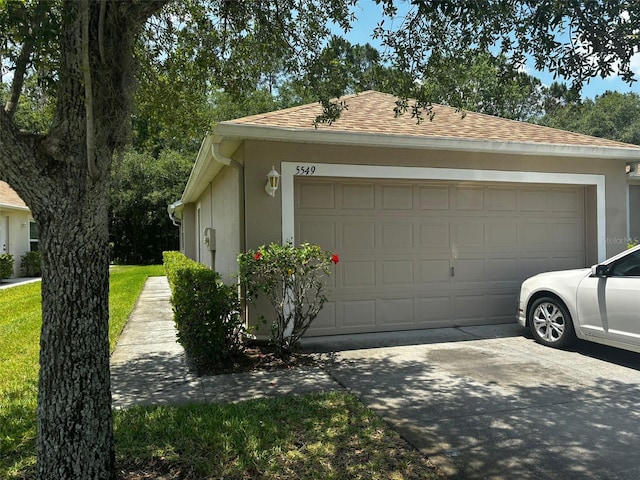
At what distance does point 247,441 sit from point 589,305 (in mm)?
4568

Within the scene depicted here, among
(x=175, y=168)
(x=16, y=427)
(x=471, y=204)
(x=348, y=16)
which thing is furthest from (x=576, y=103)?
(x=175, y=168)

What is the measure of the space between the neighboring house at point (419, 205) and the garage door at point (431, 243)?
0.06ft

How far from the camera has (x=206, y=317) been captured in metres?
5.48

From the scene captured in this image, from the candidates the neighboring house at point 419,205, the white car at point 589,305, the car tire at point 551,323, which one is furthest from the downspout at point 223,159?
the car tire at point 551,323

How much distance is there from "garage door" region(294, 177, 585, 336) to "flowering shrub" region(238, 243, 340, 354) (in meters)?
0.96

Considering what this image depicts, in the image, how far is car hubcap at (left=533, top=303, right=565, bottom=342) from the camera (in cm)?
631

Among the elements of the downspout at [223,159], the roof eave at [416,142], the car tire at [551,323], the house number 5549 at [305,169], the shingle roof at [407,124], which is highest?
the shingle roof at [407,124]

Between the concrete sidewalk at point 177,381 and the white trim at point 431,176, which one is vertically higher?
the white trim at point 431,176

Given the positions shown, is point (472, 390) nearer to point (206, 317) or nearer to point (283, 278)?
point (283, 278)

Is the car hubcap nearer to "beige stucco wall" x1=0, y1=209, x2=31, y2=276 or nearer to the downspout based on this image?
the downspout

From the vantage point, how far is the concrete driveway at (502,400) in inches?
131

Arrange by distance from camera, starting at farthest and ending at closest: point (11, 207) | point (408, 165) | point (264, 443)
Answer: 1. point (11, 207)
2. point (408, 165)
3. point (264, 443)

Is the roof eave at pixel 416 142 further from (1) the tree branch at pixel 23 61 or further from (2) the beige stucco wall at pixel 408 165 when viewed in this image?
(1) the tree branch at pixel 23 61

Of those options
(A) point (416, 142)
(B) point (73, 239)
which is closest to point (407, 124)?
(A) point (416, 142)
